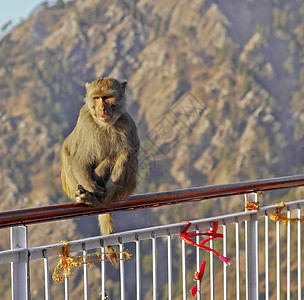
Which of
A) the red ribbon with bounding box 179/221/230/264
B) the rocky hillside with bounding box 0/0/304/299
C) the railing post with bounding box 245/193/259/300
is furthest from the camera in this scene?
the rocky hillside with bounding box 0/0/304/299

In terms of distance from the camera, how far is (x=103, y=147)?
232 cm

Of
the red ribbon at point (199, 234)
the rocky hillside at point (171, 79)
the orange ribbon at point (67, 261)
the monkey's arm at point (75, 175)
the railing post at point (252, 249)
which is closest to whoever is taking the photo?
the orange ribbon at point (67, 261)

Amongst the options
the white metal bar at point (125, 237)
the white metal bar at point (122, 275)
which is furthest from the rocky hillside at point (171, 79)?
the white metal bar at point (122, 275)

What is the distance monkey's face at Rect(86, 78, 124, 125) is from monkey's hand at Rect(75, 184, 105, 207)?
385 millimetres

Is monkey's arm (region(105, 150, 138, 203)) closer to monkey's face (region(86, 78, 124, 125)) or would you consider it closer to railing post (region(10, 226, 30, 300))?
monkey's face (region(86, 78, 124, 125))

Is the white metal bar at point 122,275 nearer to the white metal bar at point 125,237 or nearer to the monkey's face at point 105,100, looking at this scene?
the white metal bar at point 125,237

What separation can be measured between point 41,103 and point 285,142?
1485 centimetres

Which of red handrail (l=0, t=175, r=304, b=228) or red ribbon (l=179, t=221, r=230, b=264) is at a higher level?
red handrail (l=0, t=175, r=304, b=228)

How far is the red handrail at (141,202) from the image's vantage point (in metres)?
1.36

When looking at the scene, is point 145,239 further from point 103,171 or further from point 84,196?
point 103,171

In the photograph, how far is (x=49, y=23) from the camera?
33.4 meters

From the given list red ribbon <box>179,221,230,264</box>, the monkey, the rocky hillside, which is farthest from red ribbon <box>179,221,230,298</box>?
the rocky hillside

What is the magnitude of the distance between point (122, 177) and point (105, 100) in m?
0.41

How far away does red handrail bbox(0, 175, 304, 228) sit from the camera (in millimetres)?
1356
